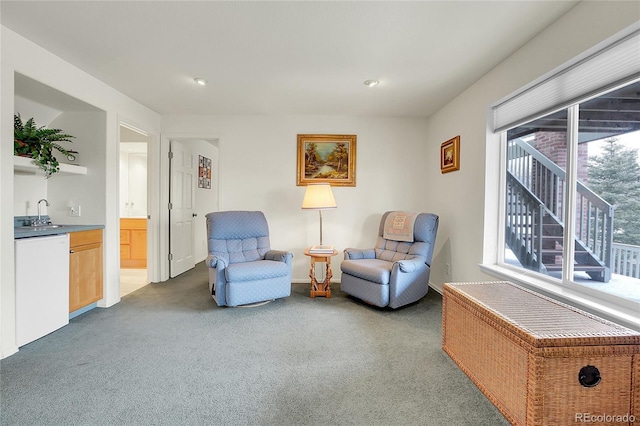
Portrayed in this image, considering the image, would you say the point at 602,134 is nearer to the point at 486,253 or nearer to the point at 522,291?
the point at 522,291

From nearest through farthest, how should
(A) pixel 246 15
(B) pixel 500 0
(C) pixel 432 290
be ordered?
(B) pixel 500 0, (A) pixel 246 15, (C) pixel 432 290

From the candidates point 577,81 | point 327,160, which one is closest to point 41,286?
point 327,160

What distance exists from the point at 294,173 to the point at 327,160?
1.62ft

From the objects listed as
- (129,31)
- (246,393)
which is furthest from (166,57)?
(246,393)

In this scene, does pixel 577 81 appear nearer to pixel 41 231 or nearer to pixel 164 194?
pixel 41 231

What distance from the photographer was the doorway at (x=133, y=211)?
4.07 metres

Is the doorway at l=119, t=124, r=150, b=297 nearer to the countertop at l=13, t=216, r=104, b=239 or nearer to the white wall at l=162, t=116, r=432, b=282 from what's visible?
the countertop at l=13, t=216, r=104, b=239

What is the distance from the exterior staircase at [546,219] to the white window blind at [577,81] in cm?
31

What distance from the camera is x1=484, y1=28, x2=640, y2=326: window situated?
1511 mm

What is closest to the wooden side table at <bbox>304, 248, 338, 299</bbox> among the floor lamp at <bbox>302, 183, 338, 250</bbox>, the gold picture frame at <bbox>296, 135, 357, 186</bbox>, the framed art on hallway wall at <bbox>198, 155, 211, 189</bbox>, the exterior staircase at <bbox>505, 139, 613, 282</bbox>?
the floor lamp at <bbox>302, 183, 338, 250</bbox>

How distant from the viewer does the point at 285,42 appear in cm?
207

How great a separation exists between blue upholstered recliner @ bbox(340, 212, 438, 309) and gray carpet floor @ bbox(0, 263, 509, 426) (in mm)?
220

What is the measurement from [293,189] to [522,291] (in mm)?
2800

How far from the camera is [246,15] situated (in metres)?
1.79
